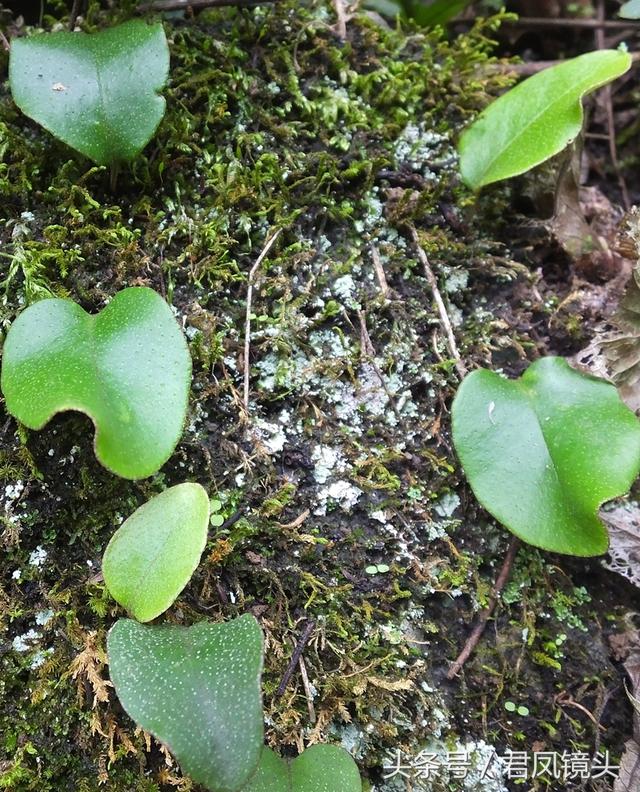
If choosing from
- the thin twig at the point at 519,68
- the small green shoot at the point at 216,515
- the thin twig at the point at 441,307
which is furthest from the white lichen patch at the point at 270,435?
the thin twig at the point at 519,68

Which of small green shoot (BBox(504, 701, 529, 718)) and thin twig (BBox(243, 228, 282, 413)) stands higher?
thin twig (BBox(243, 228, 282, 413))

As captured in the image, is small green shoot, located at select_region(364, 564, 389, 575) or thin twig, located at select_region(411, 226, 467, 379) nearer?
small green shoot, located at select_region(364, 564, 389, 575)

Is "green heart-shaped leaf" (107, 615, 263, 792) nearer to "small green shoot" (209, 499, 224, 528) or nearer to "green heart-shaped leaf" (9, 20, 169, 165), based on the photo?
"small green shoot" (209, 499, 224, 528)

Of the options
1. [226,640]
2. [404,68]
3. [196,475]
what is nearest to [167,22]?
[404,68]

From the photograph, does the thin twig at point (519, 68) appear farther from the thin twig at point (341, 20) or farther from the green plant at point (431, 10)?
the thin twig at point (341, 20)

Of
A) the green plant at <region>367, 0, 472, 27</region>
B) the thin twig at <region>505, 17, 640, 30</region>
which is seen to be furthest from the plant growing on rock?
the thin twig at <region>505, 17, 640, 30</region>

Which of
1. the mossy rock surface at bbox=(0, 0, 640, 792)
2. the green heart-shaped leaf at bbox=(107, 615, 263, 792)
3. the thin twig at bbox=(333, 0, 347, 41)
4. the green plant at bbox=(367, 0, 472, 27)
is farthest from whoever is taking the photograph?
the green plant at bbox=(367, 0, 472, 27)
